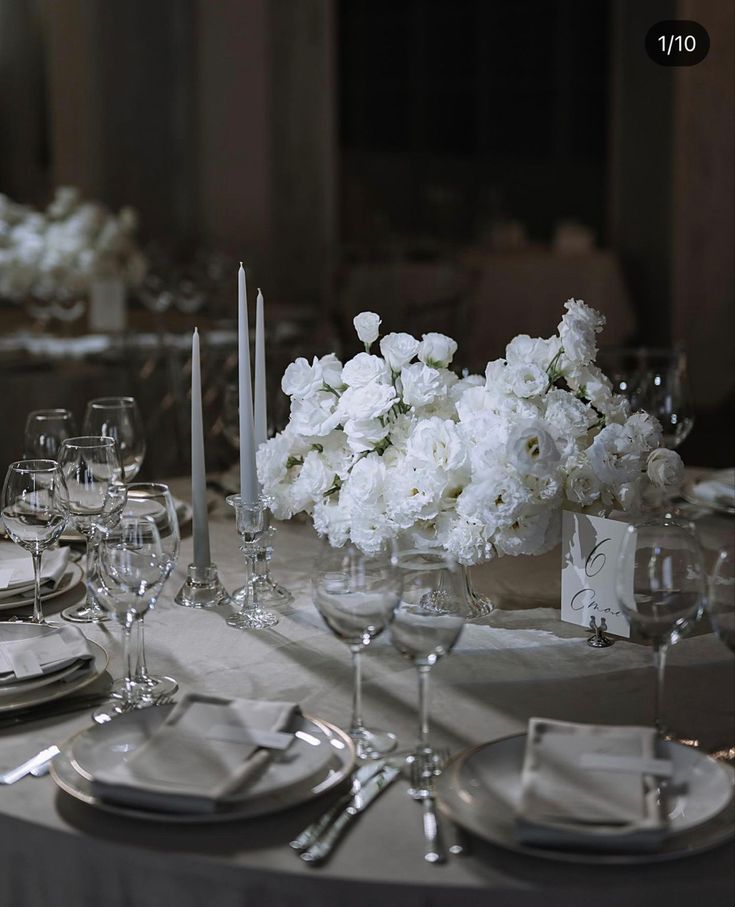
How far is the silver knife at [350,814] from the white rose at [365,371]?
1.76ft

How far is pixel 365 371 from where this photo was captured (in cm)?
153

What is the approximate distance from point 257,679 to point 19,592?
0.45 meters

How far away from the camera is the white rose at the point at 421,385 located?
5.00ft

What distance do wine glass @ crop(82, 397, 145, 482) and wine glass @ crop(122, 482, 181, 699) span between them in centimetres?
47

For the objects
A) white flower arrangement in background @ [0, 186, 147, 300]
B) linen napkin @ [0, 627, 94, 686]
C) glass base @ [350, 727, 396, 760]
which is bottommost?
glass base @ [350, 727, 396, 760]

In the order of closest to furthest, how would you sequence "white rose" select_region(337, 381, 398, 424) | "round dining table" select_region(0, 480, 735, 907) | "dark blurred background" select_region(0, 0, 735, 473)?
1. "round dining table" select_region(0, 480, 735, 907)
2. "white rose" select_region(337, 381, 398, 424)
3. "dark blurred background" select_region(0, 0, 735, 473)

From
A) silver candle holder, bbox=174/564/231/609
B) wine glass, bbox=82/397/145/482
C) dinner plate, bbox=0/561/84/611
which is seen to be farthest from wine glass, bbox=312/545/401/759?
wine glass, bbox=82/397/145/482

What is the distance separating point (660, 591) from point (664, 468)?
350 mm

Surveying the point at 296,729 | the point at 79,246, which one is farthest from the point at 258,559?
the point at 79,246

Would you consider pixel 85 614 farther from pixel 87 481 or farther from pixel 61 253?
pixel 61 253

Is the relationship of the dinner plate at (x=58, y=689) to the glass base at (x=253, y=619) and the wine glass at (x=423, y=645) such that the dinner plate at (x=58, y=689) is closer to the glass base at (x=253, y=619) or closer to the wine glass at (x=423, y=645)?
the glass base at (x=253, y=619)

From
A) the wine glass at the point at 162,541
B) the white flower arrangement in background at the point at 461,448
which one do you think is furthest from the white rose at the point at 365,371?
the wine glass at the point at 162,541

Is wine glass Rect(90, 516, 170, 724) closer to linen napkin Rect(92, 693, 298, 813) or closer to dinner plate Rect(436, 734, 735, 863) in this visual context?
linen napkin Rect(92, 693, 298, 813)

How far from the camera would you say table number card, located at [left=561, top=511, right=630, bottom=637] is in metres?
1.46
